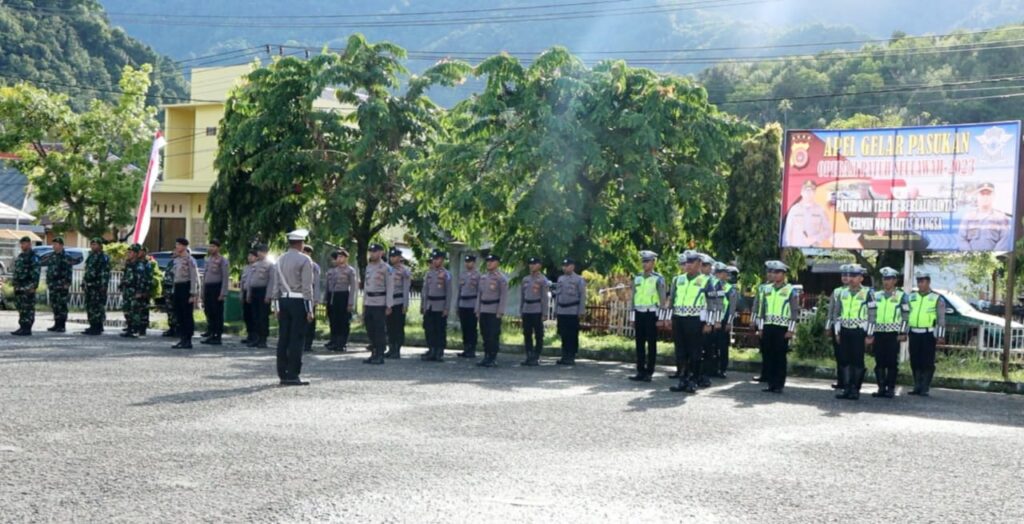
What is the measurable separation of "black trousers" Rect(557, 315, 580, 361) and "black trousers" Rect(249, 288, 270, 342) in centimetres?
532

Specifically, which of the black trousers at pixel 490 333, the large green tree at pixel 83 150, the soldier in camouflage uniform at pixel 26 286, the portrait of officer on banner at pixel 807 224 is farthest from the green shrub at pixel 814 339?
the large green tree at pixel 83 150

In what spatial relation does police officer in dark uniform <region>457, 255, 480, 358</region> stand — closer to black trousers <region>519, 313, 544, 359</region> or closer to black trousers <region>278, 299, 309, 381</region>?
black trousers <region>519, 313, 544, 359</region>

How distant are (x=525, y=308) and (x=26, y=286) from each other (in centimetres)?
953

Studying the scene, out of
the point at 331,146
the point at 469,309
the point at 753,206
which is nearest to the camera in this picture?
the point at 469,309

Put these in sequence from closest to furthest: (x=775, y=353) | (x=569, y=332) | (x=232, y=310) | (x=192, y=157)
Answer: (x=775, y=353) → (x=569, y=332) → (x=232, y=310) → (x=192, y=157)

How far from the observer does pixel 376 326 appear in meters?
18.8

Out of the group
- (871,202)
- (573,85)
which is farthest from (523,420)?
(573,85)

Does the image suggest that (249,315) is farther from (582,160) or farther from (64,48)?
(64,48)

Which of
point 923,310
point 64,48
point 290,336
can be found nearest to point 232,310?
point 290,336

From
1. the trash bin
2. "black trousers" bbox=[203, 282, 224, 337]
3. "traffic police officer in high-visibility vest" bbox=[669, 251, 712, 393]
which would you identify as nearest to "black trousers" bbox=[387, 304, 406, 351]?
"black trousers" bbox=[203, 282, 224, 337]

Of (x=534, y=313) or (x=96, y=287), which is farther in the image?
(x=96, y=287)

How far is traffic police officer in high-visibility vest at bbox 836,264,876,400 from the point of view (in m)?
16.0

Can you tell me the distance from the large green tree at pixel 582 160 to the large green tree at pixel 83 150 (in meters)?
20.9

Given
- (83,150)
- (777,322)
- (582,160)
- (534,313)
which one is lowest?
(534,313)
